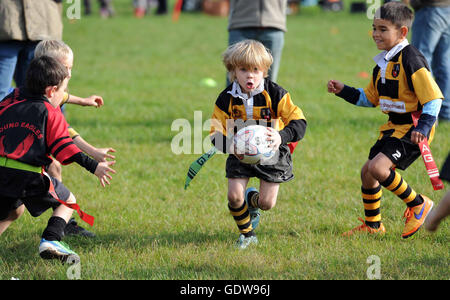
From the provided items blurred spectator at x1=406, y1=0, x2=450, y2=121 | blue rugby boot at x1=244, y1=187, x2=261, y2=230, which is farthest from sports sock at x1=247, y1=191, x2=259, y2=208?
blurred spectator at x1=406, y1=0, x2=450, y2=121

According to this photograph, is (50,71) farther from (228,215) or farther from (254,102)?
(228,215)

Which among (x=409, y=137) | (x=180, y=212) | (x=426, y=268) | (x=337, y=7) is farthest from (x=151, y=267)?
(x=337, y=7)

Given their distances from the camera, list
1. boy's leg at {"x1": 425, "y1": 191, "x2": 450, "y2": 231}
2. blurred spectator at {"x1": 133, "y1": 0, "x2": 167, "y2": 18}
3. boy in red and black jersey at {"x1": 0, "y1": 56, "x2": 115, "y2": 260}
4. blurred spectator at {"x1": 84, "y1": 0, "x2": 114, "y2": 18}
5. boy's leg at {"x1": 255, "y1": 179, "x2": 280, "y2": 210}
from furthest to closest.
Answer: blurred spectator at {"x1": 133, "y1": 0, "x2": 167, "y2": 18} < blurred spectator at {"x1": 84, "y1": 0, "x2": 114, "y2": 18} < boy's leg at {"x1": 255, "y1": 179, "x2": 280, "y2": 210} < boy in red and black jersey at {"x1": 0, "y1": 56, "x2": 115, "y2": 260} < boy's leg at {"x1": 425, "y1": 191, "x2": 450, "y2": 231}

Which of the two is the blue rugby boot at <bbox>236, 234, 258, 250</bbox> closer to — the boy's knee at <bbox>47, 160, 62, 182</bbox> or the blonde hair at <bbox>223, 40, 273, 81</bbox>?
the blonde hair at <bbox>223, 40, 273, 81</bbox>

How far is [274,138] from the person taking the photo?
14.1ft

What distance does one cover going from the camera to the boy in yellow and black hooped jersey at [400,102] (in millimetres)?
4469

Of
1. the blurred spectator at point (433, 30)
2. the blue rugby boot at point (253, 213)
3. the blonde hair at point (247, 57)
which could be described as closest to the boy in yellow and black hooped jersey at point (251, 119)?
the blonde hair at point (247, 57)

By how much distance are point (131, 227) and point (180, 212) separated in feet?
1.80

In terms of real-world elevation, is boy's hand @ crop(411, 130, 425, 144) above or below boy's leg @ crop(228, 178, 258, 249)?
above

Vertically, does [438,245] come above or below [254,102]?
below

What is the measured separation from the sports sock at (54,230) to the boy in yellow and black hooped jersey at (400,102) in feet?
7.82

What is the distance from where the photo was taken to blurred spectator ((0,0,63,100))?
571cm

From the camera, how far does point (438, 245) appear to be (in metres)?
4.55

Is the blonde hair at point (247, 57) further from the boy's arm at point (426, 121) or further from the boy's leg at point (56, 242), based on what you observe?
the boy's leg at point (56, 242)
